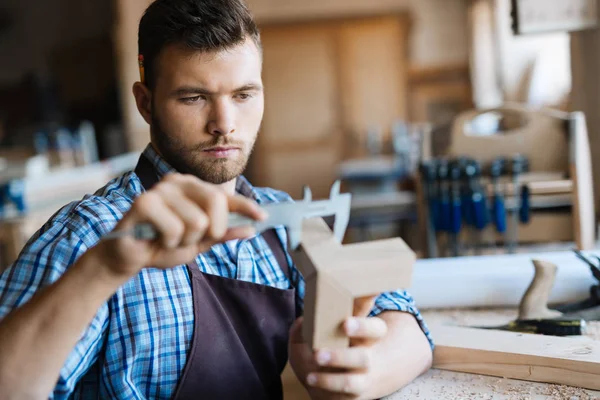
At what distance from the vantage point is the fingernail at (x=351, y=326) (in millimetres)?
877

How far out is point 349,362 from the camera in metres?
0.91

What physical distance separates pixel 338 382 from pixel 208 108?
50 cm

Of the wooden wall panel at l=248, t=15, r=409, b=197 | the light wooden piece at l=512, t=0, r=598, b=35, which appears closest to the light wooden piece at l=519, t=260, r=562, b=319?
the light wooden piece at l=512, t=0, r=598, b=35

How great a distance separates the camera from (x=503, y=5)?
233 inches

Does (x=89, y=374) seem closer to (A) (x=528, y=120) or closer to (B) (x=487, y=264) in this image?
(B) (x=487, y=264)

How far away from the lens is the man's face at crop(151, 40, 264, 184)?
110cm

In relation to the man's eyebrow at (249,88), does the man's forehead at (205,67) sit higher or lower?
higher

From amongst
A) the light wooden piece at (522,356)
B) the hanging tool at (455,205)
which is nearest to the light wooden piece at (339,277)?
the light wooden piece at (522,356)

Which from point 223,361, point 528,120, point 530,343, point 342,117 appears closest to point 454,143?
point 528,120

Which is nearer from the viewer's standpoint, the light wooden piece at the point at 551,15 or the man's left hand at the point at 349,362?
the man's left hand at the point at 349,362

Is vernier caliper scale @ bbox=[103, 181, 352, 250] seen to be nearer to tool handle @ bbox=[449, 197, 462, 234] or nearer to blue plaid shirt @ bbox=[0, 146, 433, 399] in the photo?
blue plaid shirt @ bbox=[0, 146, 433, 399]

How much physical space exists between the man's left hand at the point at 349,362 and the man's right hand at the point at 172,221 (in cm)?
23

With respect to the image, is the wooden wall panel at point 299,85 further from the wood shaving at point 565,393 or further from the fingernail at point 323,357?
the fingernail at point 323,357

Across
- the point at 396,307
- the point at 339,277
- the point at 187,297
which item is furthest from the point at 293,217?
the point at 396,307
